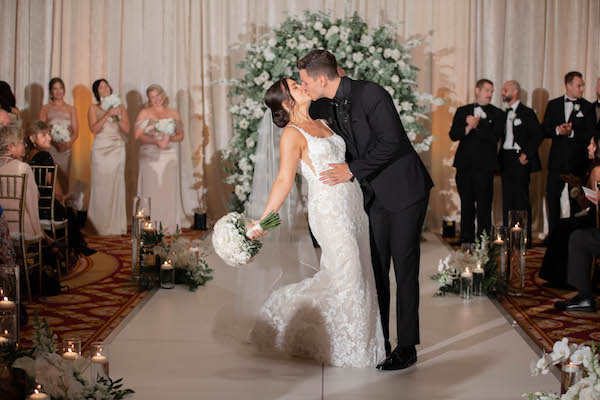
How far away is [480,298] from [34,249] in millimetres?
3964

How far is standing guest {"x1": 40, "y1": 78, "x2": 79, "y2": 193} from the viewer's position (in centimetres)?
1021

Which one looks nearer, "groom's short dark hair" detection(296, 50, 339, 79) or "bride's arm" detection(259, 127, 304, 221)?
"groom's short dark hair" detection(296, 50, 339, 79)

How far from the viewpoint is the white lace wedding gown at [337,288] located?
4.87 m

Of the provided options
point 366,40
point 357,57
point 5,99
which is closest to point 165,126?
point 5,99

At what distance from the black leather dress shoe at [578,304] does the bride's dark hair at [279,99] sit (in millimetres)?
2981

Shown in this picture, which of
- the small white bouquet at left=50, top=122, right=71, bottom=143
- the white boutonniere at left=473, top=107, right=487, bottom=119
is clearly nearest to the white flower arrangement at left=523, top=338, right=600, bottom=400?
the white boutonniere at left=473, top=107, right=487, bottom=119

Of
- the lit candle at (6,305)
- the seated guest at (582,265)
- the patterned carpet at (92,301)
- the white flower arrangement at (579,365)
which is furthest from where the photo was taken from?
the seated guest at (582,265)

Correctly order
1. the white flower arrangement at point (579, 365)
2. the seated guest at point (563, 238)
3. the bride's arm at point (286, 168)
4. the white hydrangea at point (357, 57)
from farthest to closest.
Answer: the white hydrangea at point (357, 57) → the seated guest at point (563, 238) → the bride's arm at point (286, 168) → the white flower arrangement at point (579, 365)

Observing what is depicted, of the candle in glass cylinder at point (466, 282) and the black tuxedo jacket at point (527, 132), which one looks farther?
the black tuxedo jacket at point (527, 132)

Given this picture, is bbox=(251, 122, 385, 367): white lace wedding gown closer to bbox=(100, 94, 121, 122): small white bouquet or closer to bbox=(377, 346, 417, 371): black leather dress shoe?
bbox=(377, 346, 417, 371): black leather dress shoe

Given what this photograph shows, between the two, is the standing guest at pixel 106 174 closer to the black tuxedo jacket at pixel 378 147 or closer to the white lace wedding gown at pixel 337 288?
the white lace wedding gown at pixel 337 288

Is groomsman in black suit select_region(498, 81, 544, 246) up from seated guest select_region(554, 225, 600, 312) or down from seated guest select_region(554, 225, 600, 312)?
up

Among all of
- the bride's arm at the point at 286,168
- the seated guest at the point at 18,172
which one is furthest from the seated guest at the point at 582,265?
the seated guest at the point at 18,172

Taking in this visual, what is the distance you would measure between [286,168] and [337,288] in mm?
804
